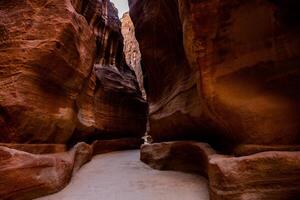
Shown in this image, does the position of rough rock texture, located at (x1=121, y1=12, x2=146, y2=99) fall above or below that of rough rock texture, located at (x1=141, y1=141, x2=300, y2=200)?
above

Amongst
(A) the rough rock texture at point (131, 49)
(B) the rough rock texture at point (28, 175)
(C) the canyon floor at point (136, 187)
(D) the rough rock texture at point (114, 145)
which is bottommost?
(D) the rough rock texture at point (114, 145)

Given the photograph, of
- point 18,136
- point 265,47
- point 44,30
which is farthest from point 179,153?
point 44,30

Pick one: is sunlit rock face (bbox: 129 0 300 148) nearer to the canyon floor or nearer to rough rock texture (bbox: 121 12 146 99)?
the canyon floor

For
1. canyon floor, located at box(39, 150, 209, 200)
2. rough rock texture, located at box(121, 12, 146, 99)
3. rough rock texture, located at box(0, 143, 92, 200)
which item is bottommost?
canyon floor, located at box(39, 150, 209, 200)

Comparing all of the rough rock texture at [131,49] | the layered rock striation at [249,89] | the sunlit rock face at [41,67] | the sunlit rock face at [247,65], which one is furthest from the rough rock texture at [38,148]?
the rough rock texture at [131,49]

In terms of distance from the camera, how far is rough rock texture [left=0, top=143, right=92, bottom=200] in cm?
271

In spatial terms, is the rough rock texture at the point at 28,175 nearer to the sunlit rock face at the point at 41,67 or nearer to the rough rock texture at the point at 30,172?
the rough rock texture at the point at 30,172

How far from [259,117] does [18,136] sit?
12.8ft

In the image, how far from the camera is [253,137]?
2986 mm

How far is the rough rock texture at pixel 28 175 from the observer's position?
2.71 m

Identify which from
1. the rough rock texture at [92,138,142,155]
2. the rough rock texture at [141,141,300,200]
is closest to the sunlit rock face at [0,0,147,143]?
the rough rock texture at [141,141,300,200]

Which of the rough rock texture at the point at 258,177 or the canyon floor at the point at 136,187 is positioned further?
the canyon floor at the point at 136,187

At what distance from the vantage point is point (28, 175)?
9.81 feet

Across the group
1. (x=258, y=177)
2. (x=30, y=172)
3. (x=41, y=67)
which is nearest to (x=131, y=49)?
(x=41, y=67)
